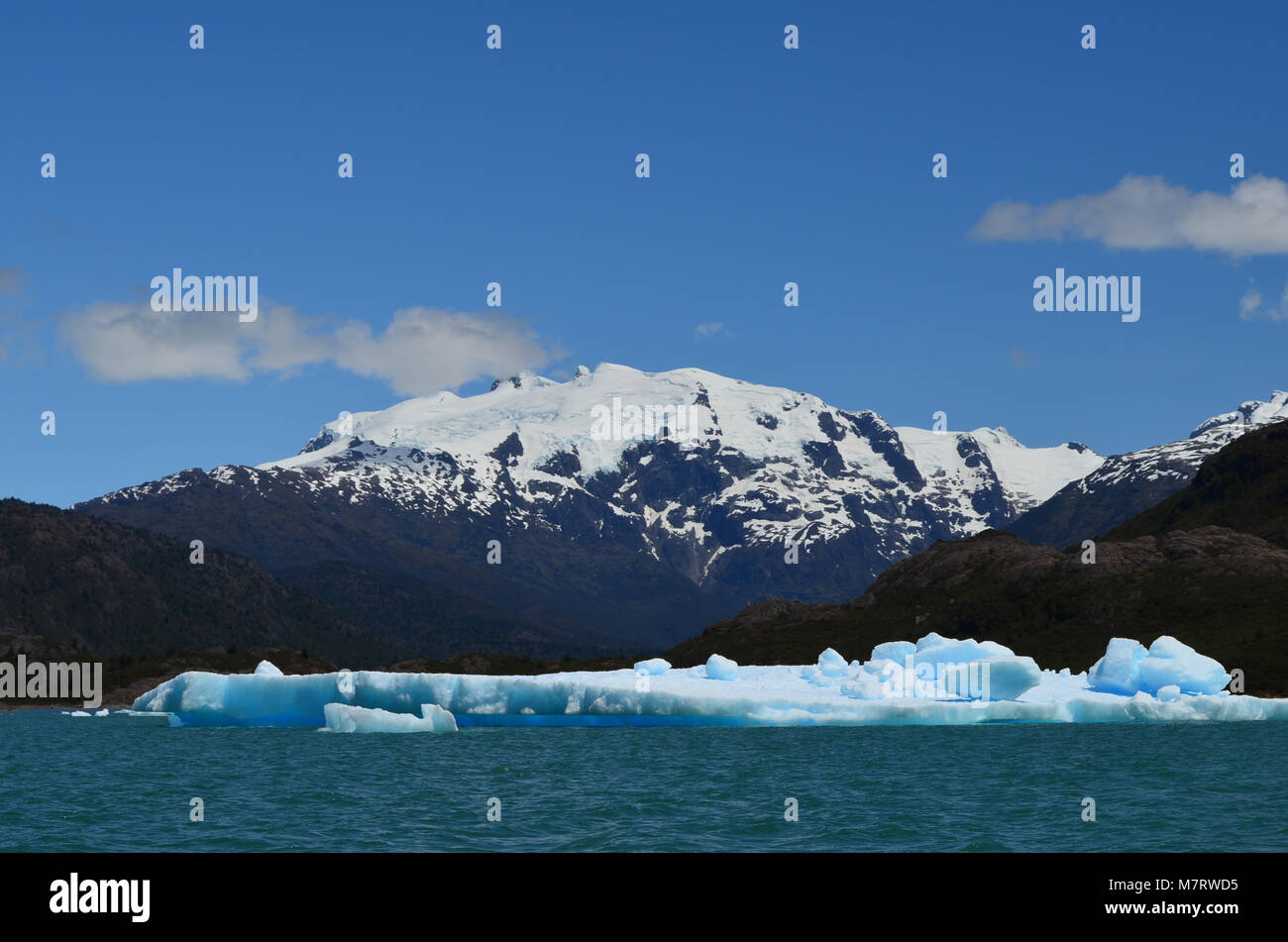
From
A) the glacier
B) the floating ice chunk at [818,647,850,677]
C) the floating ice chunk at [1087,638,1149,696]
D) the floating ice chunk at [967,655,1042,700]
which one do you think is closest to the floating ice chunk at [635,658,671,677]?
the glacier

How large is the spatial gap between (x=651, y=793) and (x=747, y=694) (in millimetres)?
48780

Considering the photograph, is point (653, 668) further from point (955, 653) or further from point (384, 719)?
point (384, 719)

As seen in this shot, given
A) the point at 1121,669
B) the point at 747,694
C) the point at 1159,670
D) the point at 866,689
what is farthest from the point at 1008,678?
the point at 747,694

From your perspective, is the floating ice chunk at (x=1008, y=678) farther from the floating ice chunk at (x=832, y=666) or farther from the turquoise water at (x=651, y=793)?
the floating ice chunk at (x=832, y=666)

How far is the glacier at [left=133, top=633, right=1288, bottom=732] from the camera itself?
104 m

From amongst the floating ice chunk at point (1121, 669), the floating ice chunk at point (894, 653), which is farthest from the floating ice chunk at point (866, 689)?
the floating ice chunk at point (1121, 669)

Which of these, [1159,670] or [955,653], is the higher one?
[955,653]

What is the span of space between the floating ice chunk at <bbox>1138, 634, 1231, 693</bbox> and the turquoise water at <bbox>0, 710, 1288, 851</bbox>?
485 inches

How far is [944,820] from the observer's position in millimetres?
47906

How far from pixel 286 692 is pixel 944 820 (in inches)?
2973

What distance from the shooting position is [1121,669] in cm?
11612

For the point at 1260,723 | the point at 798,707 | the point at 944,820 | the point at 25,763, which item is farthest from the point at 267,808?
the point at 1260,723

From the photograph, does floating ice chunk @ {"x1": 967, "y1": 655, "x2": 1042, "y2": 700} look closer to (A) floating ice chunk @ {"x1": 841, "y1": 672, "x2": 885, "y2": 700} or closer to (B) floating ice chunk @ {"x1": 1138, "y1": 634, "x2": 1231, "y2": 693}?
(A) floating ice chunk @ {"x1": 841, "y1": 672, "x2": 885, "y2": 700}
